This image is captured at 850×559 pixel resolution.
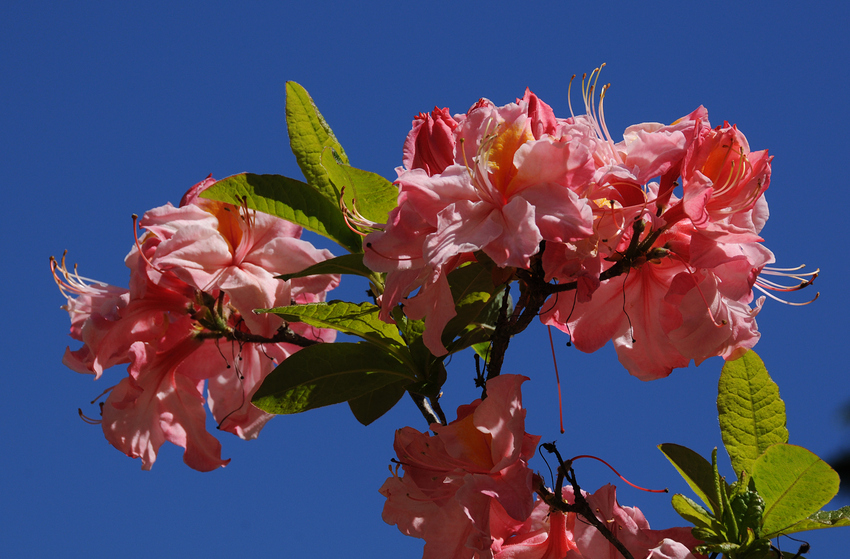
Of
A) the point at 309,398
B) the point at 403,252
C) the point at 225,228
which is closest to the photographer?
the point at 403,252

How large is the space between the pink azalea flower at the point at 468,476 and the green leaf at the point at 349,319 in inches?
7.2

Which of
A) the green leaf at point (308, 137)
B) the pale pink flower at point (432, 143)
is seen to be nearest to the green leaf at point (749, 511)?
the pale pink flower at point (432, 143)

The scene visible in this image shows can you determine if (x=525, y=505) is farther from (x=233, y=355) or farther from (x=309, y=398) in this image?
(x=233, y=355)

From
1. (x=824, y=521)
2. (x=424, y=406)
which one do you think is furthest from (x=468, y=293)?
(x=824, y=521)

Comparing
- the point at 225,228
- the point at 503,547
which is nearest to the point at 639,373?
the point at 503,547

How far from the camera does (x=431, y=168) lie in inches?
50.6

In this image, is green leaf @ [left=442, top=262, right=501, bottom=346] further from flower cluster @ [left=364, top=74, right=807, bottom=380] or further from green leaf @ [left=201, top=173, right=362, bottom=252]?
green leaf @ [left=201, top=173, right=362, bottom=252]

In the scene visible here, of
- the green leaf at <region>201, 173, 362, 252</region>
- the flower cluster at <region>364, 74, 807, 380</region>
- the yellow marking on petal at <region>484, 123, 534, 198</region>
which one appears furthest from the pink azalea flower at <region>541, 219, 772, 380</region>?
the green leaf at <region>201, 173, 362, 252</region>

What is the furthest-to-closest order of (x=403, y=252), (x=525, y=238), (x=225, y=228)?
(x=225, y=228) < (x=403, y=252) < (x=525, y=238)

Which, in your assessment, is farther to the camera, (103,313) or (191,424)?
(191,424)

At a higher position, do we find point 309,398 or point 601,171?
point 601,171

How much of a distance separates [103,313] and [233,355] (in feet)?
0.91

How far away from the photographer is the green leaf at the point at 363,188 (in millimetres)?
1439

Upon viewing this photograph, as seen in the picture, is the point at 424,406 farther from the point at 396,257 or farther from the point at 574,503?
the point at 396,257
